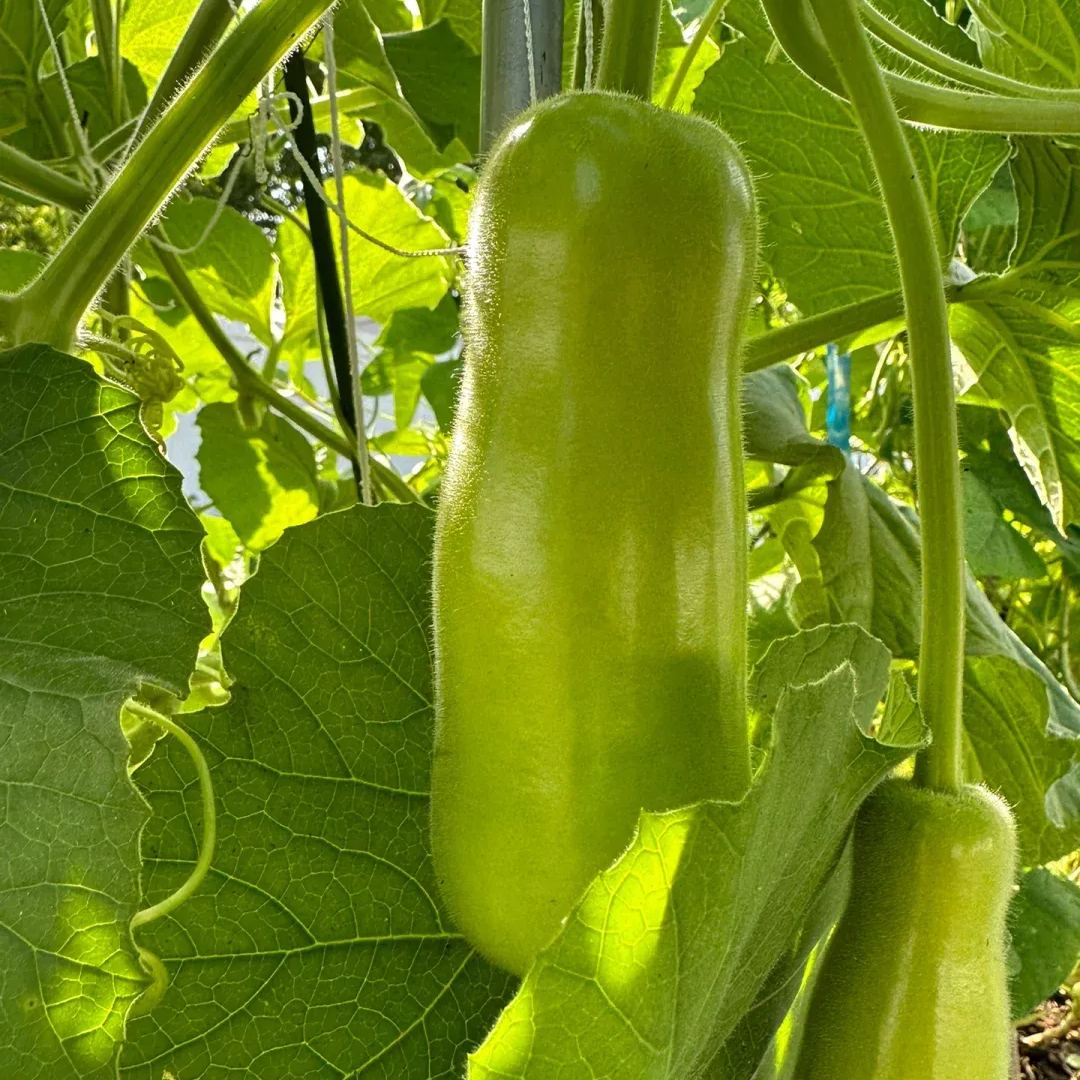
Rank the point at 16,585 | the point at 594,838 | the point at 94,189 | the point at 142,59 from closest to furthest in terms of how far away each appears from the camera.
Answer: the point at 594,838
the point at 16,585
the point at 94,189
the point at 142,59

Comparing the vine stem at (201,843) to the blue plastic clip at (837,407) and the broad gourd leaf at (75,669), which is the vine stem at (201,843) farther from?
the blue plastic clip at (837,407)

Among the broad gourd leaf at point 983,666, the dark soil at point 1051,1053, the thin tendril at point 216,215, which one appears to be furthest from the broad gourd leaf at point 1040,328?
the dark soil at point 1051,1053

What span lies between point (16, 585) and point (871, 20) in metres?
0.51

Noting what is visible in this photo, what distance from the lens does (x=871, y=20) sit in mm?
666

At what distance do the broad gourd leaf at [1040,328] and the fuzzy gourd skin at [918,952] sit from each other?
570 mm

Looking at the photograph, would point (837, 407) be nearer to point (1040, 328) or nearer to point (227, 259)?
point (1040, 328)

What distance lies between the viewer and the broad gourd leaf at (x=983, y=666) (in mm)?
914

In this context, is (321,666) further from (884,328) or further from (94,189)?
(884,328)

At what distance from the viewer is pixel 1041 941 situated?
108 centimetres

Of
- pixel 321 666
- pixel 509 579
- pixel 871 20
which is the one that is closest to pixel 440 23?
pixel 871 20

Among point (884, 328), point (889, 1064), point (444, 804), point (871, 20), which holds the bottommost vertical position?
point (889, 1064)

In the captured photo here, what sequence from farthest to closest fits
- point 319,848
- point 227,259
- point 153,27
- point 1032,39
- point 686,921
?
point 227,259 → point 153,27 → point 1032,39 → point 319,848 → point 686,921

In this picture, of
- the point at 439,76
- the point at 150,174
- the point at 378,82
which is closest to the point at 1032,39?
the point at 439,76

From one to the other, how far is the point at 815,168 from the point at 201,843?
25.4 inches
